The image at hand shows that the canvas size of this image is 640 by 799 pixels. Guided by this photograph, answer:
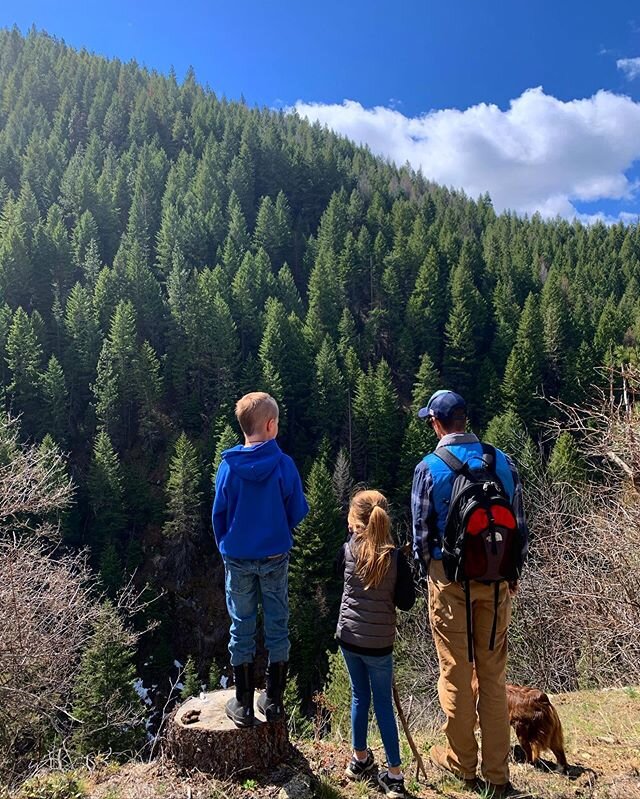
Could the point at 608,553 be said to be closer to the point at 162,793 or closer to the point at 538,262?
the point at 162,793

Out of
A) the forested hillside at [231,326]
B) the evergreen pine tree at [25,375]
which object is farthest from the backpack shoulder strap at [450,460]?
the evergreen pine tree at [25,375]

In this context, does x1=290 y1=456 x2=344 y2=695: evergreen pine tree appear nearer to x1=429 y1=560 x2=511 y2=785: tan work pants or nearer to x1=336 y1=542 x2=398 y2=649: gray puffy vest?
x1=429 y1=560 x2=511 y2=785: tan work pants

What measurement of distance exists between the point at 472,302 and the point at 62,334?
4050cm

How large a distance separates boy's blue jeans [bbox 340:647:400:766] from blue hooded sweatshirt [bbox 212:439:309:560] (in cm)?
100

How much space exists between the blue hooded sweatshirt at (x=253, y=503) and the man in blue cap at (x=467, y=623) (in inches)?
36.8

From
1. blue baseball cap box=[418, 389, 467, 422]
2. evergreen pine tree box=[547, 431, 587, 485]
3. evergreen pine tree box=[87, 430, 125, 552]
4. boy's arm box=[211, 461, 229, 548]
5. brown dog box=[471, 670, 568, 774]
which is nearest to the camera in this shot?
boy's arm box=[211, 461, 229, 548]

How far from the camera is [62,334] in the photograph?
4697cm

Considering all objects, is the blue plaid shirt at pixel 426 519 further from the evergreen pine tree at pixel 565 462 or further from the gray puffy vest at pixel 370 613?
the evergreen pine tree at pixel 565 462

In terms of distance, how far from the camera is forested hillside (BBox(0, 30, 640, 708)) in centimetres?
3747

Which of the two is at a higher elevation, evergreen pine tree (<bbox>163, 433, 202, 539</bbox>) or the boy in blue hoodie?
the boy in blue hoodie

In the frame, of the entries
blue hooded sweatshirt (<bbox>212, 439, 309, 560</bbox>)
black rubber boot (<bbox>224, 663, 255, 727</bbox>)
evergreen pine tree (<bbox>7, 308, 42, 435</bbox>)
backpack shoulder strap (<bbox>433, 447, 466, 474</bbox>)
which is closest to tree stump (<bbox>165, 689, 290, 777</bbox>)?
black rubber boot (<bbox>224, 663, 255, 727</bbox>)

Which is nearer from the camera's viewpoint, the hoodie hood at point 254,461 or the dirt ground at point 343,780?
the dirt ground at point 343,780

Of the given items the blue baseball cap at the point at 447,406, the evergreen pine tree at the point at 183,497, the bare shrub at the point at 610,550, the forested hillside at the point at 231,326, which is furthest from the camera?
the forested hillside at the point at 231,326

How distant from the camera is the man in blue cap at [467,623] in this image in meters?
3.64
